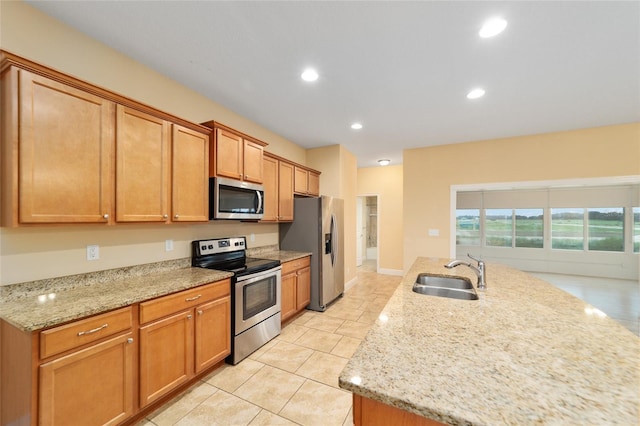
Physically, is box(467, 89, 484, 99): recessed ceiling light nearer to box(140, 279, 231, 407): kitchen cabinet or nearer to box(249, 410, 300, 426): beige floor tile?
box(140, 279, 231, 407): kitchen cabinet

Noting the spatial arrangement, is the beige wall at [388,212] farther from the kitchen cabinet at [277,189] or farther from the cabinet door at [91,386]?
the cabinet door at [91,386]

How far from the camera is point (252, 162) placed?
9.71 feet

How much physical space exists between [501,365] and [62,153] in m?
2.53

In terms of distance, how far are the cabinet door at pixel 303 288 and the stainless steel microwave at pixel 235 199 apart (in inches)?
44.3

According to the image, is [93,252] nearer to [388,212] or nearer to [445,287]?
[445,287]

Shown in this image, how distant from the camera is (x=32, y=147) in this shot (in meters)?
1.43

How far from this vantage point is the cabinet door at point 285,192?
3602mm

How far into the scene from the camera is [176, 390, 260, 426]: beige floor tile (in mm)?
1720

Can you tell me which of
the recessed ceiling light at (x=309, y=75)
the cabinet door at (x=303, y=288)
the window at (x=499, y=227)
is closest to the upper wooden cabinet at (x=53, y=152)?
the recessed ceiling light at (x=309, y=75)

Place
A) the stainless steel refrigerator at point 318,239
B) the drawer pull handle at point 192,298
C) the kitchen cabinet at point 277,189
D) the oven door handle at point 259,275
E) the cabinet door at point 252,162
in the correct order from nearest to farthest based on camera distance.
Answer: the drawer pull handle at point 192,298, the oven door handle at point 259,275, the cabinet door at point 252,162, the kitchen cabinet at point 277,189, the stainless steel refrigerator at point 318,239

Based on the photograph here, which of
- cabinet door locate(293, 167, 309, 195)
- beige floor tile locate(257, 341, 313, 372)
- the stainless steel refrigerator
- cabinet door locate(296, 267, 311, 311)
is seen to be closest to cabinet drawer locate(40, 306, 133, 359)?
beige floor tile locate(257, 341, 313, 372)

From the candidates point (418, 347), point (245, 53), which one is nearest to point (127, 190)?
point (245, 53)

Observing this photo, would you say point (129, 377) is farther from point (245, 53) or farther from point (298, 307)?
point (245, 53)

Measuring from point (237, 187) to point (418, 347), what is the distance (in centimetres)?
232
